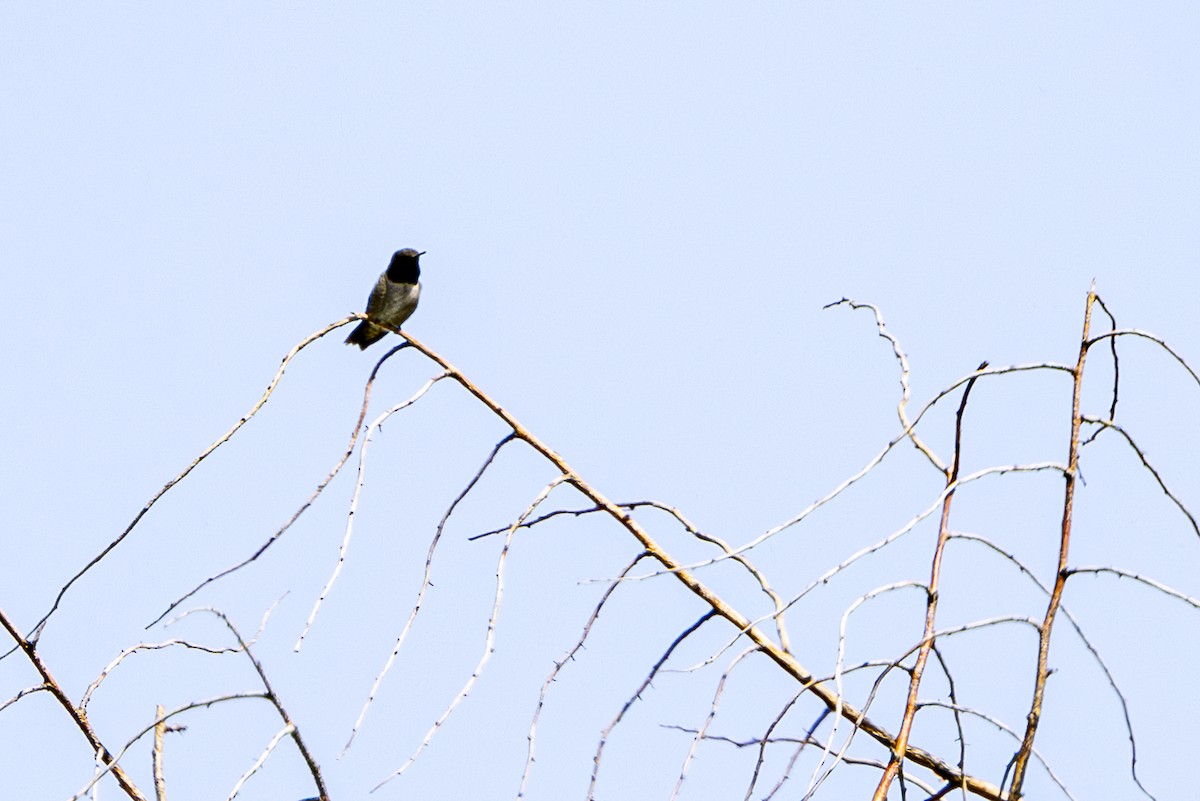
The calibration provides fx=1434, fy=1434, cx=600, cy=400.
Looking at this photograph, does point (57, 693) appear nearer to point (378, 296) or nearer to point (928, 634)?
point (928, 634)

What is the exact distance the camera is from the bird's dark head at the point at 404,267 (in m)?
8.09

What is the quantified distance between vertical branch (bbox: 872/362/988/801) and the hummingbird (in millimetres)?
5779

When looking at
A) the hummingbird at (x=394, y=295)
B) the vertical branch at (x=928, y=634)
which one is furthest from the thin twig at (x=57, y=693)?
the hummingbird at (x=394, y=295)

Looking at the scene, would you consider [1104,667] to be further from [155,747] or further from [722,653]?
[155,747]

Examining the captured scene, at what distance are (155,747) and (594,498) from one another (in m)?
0.95

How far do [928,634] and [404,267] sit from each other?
236 inches

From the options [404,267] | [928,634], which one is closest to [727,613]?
[928,634]

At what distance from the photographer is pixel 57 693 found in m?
2.71

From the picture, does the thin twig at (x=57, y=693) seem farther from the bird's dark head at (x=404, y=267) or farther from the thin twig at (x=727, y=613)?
the bird's dark head at (x=404, y=267)

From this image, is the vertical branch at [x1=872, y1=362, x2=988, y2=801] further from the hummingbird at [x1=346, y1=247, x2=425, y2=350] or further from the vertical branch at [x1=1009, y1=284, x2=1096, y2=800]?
the hummingbird at [x1=346, y1=247, x2=425, y2=350]

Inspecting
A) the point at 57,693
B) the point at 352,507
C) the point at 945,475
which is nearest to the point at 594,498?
the point at 352,507

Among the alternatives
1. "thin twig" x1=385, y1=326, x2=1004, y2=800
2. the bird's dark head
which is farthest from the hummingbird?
"thin twig" x1=385, y1=326, x2=1004, y2=800

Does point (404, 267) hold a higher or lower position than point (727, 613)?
higher

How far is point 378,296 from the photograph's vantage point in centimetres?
821
